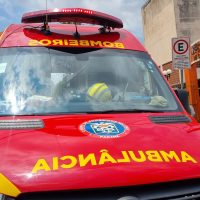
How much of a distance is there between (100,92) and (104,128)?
33.4 inches

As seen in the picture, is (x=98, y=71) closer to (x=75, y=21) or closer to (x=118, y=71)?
(x=118, y=71)

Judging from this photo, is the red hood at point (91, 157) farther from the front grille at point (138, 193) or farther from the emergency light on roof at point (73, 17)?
the emergency light on roof at point (73, 17)

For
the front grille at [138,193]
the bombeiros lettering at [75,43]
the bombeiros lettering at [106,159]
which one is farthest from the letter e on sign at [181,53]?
the front grille at [138,193]

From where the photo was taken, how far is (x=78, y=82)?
4125 mm

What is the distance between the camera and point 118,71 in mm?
4387

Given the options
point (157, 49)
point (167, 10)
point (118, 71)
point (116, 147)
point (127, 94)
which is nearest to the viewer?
point (116, 147)

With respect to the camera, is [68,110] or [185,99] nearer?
[68,110]

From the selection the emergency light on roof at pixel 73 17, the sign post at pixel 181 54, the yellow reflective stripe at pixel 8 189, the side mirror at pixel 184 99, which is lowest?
the yellow reflective stripe at pixel 8 189

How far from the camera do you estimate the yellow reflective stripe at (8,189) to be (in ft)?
7.97

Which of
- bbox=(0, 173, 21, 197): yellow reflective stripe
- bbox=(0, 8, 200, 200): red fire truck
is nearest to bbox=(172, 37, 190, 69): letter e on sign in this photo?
bbox=(0, 8, 200, 200): red fire truck

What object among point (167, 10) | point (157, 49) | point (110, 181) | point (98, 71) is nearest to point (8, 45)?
point (98, 71)

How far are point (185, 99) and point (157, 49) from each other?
44459mm

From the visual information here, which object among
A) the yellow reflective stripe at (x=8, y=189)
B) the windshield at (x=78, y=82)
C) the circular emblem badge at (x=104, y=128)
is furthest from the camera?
the windshield at (x=78, y=82)

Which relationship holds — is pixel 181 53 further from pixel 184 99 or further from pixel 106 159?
pixel 106 159
